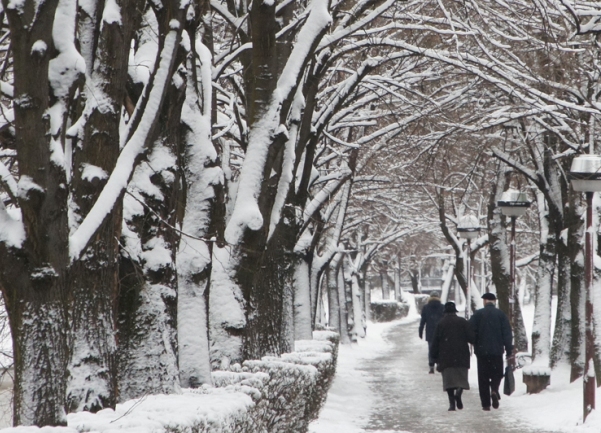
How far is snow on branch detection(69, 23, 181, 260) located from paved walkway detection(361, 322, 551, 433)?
7.49 metres

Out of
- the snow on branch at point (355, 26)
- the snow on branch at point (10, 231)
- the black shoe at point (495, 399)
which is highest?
the snow on branch at point (355, 26)

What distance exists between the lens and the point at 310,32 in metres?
8.94

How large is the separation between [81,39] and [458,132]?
38.6 feet

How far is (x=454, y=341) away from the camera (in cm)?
1346

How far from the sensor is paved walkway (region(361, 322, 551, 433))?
12.3 m

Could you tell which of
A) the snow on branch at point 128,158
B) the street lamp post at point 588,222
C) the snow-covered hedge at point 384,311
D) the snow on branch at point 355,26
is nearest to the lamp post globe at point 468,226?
the street lamp post at point 588,222

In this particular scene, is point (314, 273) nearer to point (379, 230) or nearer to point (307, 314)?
point (307, 314)

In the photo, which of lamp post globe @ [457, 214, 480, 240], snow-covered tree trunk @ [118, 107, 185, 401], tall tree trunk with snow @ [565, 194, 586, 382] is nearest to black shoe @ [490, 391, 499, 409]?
tall tree trunk with snow @ [565, 194, 586, 382]

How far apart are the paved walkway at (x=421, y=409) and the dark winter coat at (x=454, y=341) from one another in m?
0.80

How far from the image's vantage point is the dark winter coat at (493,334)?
43.5 feet

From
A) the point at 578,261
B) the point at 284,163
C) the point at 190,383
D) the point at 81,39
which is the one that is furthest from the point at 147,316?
the point at 578,261

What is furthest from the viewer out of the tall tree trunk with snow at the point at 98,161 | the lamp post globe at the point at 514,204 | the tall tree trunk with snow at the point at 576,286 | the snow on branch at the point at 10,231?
the lamp post globe at the point at 514,204

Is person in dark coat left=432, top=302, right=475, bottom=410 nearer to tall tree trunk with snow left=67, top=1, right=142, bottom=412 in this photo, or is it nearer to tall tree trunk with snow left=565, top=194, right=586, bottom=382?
tall tree trunk with snow left=565, top=194, right=586, bottom=382

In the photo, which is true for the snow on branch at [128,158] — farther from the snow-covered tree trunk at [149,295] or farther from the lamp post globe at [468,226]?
the lamp post globe at [468,226]
